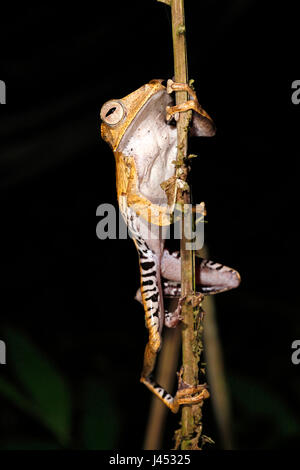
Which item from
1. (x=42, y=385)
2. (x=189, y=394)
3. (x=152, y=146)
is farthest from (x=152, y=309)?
(x=42, y=385)

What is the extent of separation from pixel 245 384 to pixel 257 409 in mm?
125

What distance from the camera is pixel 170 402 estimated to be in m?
1.17

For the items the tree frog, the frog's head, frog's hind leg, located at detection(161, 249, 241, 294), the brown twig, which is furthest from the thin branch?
frog's hind leg, located at detection(161, 249, 241, 294)

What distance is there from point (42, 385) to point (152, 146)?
84 centimetres

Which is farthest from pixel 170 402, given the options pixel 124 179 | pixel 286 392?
pixel 286 392

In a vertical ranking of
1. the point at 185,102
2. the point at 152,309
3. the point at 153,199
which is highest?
the point at 185,102

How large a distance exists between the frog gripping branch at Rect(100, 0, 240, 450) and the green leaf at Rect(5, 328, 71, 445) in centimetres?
37

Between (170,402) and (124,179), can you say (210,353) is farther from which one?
(124,179)

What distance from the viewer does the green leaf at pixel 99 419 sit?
1511 mm

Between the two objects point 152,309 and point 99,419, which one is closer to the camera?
point 152,309

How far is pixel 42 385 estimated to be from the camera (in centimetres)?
151

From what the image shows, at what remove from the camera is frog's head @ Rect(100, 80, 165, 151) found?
105cm

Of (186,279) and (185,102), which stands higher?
(185,102)

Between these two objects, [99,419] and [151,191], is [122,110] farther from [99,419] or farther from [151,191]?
[99,419]
